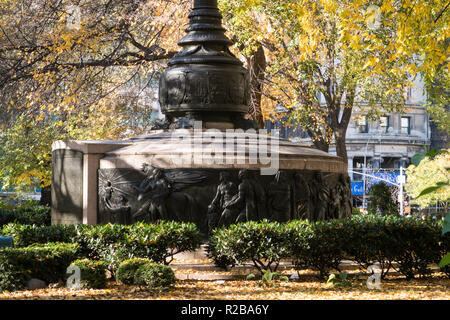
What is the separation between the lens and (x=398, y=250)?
485 inches

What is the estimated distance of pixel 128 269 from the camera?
10820mm

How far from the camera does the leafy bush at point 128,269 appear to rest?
1080 centimetres

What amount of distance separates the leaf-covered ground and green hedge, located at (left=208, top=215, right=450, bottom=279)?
0.42 metres

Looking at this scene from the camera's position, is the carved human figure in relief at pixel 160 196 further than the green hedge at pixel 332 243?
Yes

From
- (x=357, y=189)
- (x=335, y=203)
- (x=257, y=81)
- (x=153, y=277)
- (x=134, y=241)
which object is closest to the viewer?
(x=153, y=277)

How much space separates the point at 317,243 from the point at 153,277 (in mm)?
2801

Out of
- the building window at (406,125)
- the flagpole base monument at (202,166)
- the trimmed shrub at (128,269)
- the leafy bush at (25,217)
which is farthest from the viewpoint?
the building window at (406,125)

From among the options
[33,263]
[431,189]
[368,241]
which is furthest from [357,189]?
[431,189]

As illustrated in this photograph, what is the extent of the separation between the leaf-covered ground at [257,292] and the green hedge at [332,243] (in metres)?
0.42

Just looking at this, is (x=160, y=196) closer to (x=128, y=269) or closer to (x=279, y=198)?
(x=279, y=198)

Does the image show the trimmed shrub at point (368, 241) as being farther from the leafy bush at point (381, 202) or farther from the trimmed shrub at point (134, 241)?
the leafy bush at point (381, 202)

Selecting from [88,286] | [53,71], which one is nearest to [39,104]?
[53,71]

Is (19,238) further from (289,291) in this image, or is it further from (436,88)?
(436,88)

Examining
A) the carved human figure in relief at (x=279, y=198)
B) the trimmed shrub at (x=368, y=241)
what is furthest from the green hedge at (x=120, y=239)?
the trimmed shrub at (x=368, y=241)
